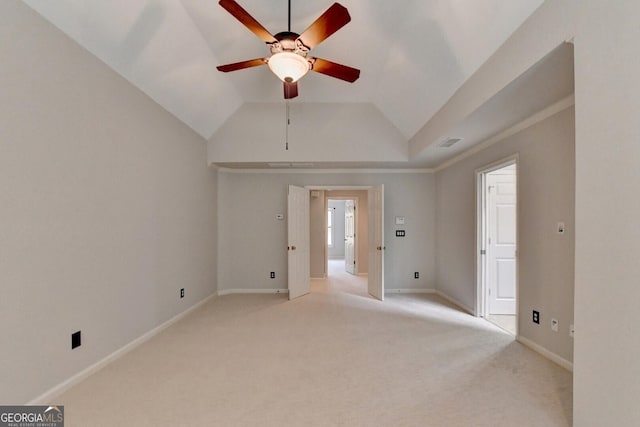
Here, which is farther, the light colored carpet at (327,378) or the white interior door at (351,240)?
the white interior door at (351,240)

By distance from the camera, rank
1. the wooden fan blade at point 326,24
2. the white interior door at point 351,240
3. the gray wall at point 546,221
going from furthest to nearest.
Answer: the white interior door at point 351,240 → the gray wall at point 546,221 → the wooden fan blade at point 326,24

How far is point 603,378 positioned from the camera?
1.47 meters

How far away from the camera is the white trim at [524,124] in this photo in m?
2.47

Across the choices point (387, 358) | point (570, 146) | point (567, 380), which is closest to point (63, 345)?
point (387, 358)

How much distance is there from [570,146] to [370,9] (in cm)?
221

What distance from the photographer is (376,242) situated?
5027 millimetres

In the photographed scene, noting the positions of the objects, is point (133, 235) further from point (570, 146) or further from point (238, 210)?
point (570, 146)

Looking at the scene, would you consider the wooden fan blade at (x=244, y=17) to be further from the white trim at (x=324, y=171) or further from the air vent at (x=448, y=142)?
the white trim at (x=324, y=171)

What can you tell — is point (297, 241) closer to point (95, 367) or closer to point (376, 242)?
point (376, 242)

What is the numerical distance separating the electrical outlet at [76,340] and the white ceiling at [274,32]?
234 cm

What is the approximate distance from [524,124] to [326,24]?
2.39m

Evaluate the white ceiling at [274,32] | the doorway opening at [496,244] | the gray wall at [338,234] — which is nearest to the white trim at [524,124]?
the doorway opening at [496,244]

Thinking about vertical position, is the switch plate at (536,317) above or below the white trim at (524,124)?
below

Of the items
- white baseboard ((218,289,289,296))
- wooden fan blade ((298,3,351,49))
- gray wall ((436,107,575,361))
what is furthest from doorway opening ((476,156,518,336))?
white baseboard ((218,289,289,296))
